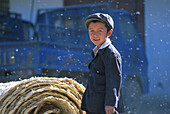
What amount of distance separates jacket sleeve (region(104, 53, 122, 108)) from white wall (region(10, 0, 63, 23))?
19.1 feet

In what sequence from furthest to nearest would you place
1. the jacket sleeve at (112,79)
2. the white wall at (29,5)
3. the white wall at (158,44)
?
1. the white wall at (29,5)
2. the white wall at (158,44)
3. the jacket sleeve at (112,79)

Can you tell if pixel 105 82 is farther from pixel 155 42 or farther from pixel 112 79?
pixel 155 42

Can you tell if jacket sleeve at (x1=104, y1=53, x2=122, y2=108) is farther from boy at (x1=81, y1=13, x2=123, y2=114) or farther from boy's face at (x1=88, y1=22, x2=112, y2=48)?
boy's face at (x1=88, y1=22, x2=112, y2=48)

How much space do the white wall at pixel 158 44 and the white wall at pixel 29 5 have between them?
2.19 metres

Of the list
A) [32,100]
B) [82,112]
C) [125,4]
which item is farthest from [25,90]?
[125,4]

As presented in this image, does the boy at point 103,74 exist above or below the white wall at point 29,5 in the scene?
below

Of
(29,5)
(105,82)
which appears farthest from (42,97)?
(29,5)

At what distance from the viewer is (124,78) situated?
5.59 metres

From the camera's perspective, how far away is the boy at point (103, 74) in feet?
7.12

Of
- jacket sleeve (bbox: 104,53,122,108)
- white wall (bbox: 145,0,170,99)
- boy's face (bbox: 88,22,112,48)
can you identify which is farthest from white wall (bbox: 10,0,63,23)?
jacket sleeve (bbox: 104,53,122,108)

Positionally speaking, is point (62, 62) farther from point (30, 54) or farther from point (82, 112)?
point (82, 112)

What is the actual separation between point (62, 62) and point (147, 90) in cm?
173

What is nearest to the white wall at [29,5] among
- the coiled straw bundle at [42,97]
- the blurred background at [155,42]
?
the blurred background at [155,42]

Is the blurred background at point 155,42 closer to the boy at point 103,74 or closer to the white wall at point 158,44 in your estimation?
the white wall at point 158,44
